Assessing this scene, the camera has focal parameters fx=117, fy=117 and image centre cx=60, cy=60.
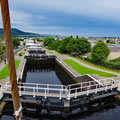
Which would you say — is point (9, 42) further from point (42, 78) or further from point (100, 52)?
point (100, 52)

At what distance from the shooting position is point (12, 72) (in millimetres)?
4281

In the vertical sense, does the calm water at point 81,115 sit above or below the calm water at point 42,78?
below

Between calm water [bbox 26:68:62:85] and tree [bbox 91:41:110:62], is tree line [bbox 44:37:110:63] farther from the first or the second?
calm water [bbox 26:68:62:85]

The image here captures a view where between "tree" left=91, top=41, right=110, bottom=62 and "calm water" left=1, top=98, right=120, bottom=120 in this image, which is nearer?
"calm water" left=1, top=98, right=120, bottom=120

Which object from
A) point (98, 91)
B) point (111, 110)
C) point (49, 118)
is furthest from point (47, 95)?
point (111, 110)

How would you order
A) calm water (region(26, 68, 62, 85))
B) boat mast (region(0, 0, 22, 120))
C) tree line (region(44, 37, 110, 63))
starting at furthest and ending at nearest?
1. tree line (region(44, 37, 110, 63))
2. calm water (region(26, 68, 62, 85))
3. boat mast (region(0, 0, 22, 120))

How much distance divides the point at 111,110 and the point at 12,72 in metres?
12.1

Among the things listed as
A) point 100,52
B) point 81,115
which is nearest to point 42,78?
point 81,115

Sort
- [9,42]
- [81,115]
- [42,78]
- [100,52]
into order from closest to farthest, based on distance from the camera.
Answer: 1. [9,42]
2. [81,115]
3. [42,78]
4. [100,52]

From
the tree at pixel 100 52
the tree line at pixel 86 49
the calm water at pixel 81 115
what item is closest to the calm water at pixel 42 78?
the calm water at pixel 81 115

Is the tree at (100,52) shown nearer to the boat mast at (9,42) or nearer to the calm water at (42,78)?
the calm water at (42,78)

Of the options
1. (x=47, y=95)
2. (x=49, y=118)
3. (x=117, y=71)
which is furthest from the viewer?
(x=117, y=71)

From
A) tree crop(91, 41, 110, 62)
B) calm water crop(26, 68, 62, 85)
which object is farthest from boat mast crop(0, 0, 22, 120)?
tree crop(91, 41, 110, 62)

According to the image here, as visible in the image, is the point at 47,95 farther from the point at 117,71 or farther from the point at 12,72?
the point at 117,71
